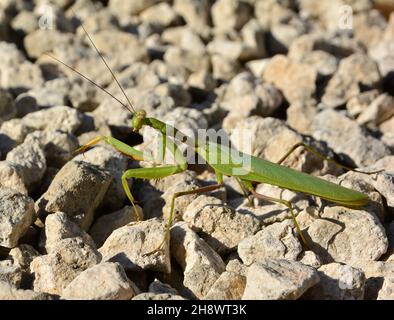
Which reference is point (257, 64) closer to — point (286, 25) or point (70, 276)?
point (286, 25)

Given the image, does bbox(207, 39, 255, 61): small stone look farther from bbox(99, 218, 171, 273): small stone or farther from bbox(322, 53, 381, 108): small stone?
bbox(99, 218, 171, 273): small stone

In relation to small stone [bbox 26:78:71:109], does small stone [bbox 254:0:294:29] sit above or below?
above

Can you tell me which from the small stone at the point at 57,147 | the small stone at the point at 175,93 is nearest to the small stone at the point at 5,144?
the small stone at the point at 57,147

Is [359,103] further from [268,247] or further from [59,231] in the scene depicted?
[59,231]

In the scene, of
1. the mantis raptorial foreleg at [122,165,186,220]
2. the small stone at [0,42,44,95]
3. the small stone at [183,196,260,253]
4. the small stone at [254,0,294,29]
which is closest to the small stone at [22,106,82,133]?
the small stone at [0,42,44,95]

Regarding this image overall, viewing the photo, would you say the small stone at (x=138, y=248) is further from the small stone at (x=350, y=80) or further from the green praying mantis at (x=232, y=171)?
the small stone at (x=350, y=80)

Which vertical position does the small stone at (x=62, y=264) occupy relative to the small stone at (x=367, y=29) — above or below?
below
